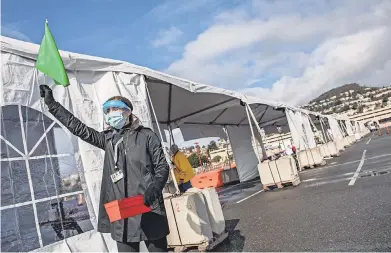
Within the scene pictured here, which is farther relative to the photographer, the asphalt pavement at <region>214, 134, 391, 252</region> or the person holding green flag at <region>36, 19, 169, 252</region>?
the asphalt pavement at <region>214, 134, 391, 252</region>

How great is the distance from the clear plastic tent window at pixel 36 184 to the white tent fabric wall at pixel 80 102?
0.08ft

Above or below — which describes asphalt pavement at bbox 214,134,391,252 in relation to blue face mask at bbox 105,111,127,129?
below

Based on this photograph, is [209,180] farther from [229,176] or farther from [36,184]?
[36,184]

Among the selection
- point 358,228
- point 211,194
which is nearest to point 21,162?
point 211,194

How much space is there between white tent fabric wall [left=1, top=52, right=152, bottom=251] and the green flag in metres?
0.75

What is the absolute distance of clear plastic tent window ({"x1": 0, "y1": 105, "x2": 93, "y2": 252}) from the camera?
3.57 meters

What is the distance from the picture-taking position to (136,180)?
2.58 m

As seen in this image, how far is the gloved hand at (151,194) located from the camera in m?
2.35

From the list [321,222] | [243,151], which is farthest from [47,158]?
[243,151]

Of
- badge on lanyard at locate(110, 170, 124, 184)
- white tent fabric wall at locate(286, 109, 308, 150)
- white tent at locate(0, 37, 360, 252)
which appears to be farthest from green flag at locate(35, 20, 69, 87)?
white tent fabric wall at locate(286, 109, 308, 150)

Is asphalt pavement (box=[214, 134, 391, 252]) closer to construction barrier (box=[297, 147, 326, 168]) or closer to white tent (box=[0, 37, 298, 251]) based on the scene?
white tent (box=[0, 37, 298, 251])

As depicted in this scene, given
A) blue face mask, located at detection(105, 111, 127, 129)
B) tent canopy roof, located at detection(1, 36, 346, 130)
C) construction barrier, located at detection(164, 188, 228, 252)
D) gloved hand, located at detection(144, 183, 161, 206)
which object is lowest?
construction barrier, located at detection(164, 188, 228, 252)

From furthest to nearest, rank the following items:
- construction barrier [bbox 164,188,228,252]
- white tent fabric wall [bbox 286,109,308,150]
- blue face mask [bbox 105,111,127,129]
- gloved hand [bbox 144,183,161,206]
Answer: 1. white tent fabric wall [bbox 286,109,308,150]
2. construction barrier [bbox 164,188,228,252]
3. blue face mask [bbox 105,111,127,129]
4. gloved hand [bbox 144,183,161,206]

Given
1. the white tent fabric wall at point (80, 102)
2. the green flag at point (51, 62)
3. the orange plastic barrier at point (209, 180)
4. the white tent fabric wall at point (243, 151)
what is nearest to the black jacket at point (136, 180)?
the green flag at point (51, 62)
